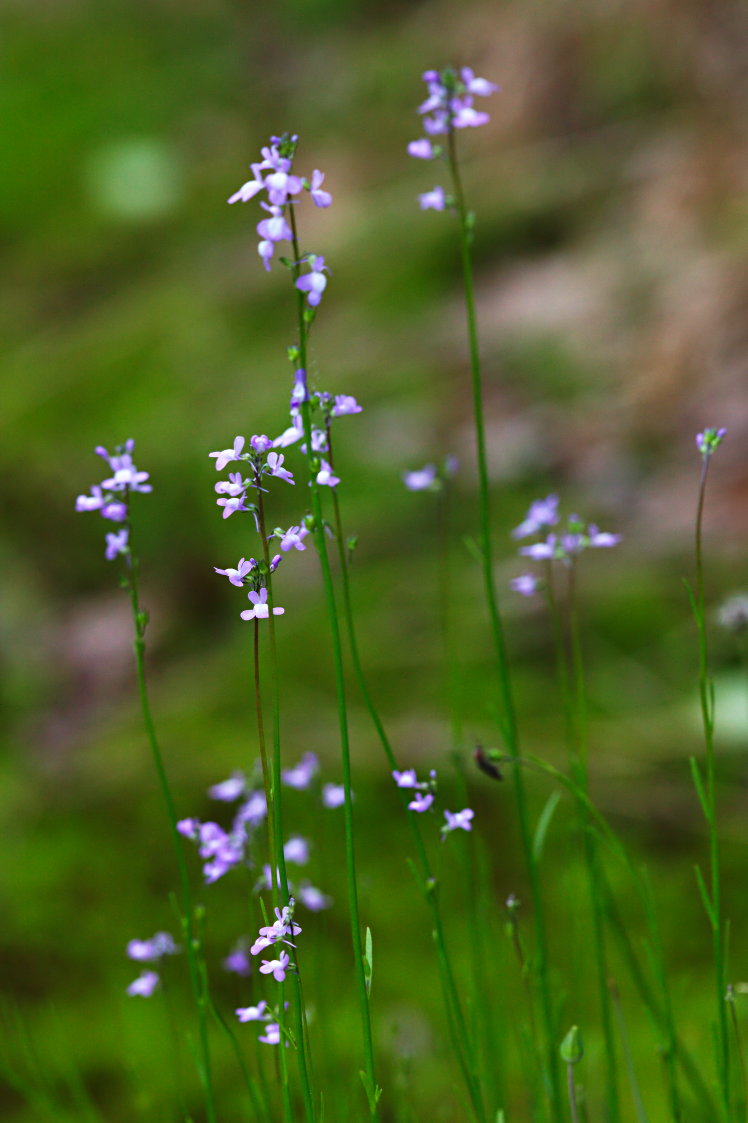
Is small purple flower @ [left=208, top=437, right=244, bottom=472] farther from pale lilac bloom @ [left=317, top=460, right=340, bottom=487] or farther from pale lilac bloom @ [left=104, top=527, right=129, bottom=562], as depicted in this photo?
pale lilac bloom @ [left=104, top=527, right=129, bottom=562]

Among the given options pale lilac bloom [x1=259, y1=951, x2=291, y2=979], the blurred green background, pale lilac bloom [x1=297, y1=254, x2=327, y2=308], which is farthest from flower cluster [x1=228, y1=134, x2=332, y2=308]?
the blurred green background

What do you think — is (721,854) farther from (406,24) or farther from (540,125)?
(406,24)

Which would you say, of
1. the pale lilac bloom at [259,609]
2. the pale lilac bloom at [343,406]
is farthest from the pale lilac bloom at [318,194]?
the pale lilac bloom at [259,609]

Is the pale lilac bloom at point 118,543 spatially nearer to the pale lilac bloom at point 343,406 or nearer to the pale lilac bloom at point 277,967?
the pale lilac bloom at point 343,406

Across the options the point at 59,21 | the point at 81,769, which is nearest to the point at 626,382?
the point at 81,769

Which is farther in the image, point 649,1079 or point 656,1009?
point 649,1079
